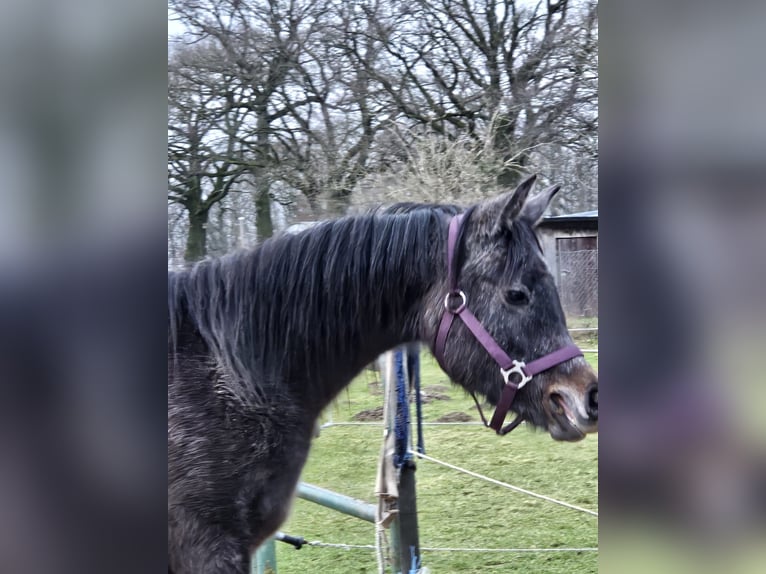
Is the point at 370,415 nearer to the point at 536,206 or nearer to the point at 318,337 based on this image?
the point at 318,337

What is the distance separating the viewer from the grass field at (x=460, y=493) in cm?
155

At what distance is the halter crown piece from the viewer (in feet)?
4.71

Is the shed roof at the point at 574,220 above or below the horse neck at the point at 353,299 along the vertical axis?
above

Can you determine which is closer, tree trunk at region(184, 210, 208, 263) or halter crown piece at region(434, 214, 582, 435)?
halter crown piece at region(434, 214, 582, 435)

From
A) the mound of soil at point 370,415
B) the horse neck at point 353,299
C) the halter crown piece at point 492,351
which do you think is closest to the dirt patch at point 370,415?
the mound of soil at point 370,415

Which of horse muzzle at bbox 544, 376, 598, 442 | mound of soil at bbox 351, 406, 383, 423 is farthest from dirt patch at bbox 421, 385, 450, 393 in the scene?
horse muzzle at bbox 544, 376, 598, 442

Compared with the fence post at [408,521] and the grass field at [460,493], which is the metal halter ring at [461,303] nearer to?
the grass field at [460,493]

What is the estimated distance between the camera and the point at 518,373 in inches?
57.1

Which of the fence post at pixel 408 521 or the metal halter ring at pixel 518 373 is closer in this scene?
the metal halter ring at pixel 518 373

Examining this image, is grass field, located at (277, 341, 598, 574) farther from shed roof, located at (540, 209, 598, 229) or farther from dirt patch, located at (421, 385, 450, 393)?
shed roof, located at (540, 209, 598, 229)

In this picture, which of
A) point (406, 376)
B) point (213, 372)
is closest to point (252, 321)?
point (213, 372)

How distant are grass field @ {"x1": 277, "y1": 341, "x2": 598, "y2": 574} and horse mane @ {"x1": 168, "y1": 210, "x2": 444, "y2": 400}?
19cm

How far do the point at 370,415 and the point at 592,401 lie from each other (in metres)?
0.58
